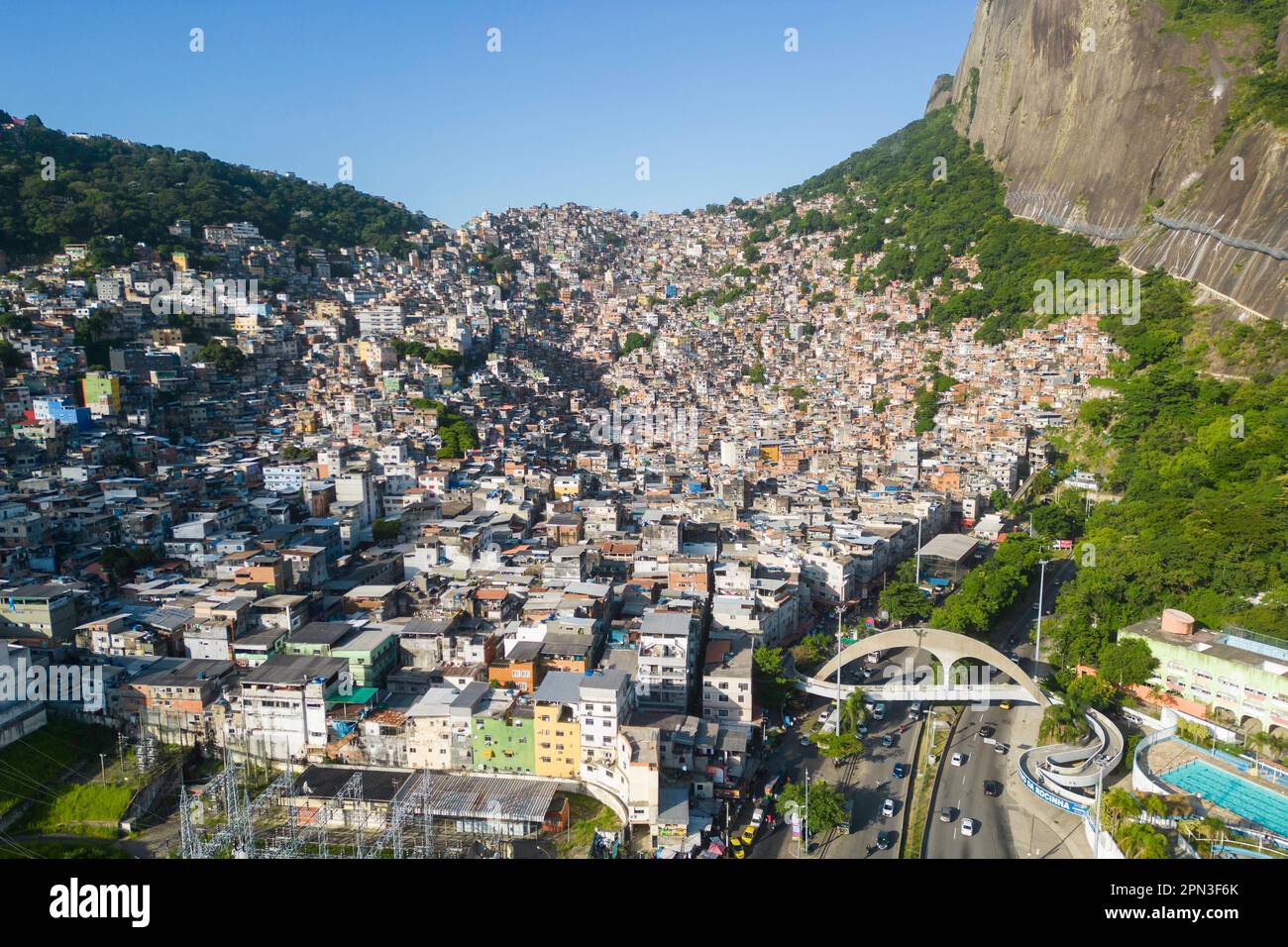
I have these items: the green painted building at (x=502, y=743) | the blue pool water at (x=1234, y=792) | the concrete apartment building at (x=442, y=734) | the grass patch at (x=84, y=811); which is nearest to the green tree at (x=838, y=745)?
the blue pool water at (x=1234, y=792)

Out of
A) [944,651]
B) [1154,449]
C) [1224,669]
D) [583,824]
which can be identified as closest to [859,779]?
[944,651]

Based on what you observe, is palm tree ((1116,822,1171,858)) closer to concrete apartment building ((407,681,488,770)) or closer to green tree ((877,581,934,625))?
green tree ((877,581,934,625))

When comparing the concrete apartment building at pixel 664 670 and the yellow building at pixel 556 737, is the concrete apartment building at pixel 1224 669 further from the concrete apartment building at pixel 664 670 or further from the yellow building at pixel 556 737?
the yellow building at pixel 556 737

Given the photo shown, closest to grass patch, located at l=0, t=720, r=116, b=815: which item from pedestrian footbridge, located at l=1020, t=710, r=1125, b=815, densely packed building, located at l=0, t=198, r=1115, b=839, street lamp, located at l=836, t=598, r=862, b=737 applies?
densely packed building, located at l=0, t=198, r=1115, b=839

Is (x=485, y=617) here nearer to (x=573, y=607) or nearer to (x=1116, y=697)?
(x=573, y=607)

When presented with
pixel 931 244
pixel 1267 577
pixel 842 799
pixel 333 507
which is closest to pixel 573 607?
pixel 842 799

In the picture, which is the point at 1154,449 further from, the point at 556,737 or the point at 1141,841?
the point at 556,737
